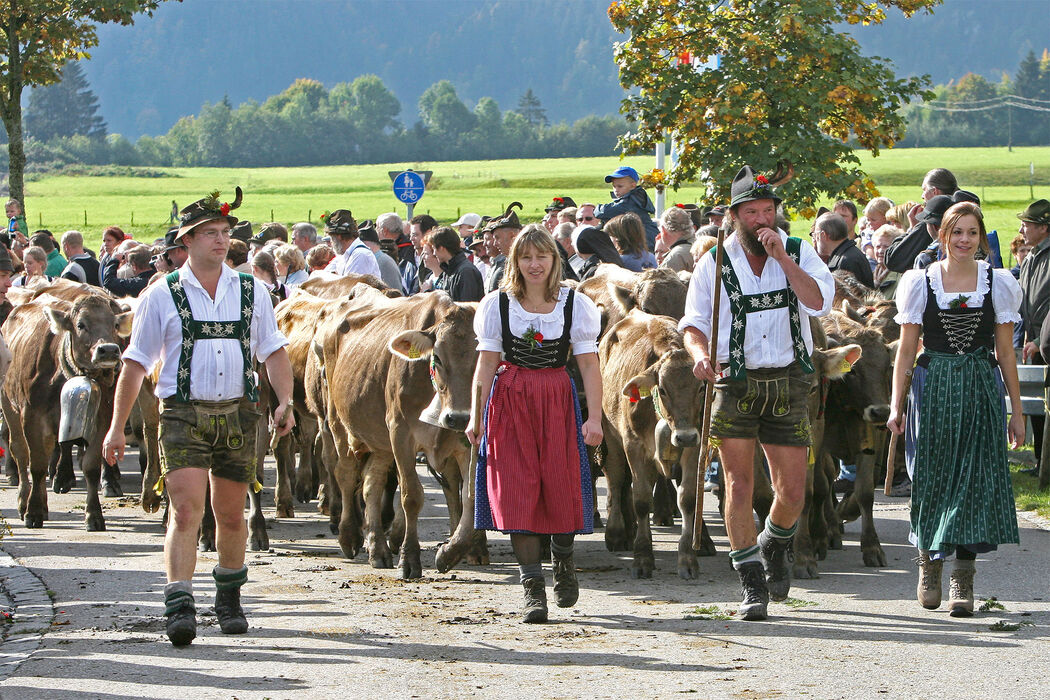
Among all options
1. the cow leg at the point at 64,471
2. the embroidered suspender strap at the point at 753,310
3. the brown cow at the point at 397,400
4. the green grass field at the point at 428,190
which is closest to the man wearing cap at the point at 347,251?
the cow leg at the point at 64,471

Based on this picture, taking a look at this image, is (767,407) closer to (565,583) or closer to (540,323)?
(540,323)

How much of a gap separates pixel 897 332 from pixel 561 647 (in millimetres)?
5006

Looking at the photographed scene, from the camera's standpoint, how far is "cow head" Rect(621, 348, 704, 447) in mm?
9029

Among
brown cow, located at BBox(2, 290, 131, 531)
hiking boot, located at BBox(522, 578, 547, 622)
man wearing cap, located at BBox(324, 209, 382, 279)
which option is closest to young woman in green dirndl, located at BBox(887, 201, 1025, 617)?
hiking boot, located at BBox(522, 578, 547, 622)

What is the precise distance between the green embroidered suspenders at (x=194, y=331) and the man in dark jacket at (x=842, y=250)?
22.1ft

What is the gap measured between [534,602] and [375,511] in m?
2.40

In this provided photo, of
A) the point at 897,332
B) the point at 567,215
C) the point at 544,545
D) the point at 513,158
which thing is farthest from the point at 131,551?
the point at 513,158

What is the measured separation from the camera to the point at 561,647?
719cm

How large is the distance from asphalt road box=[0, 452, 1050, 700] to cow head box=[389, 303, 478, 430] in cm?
116

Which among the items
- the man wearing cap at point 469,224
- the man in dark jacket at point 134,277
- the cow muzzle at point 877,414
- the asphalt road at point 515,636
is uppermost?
the man wearing cap at point 469,224

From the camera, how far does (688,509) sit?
931cm

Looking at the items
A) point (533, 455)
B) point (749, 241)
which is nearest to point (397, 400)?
point (533, 455)

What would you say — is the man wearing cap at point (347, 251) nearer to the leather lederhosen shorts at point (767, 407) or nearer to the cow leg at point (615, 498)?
the cow leg at point (615, 498)

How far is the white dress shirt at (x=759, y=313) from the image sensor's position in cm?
752
